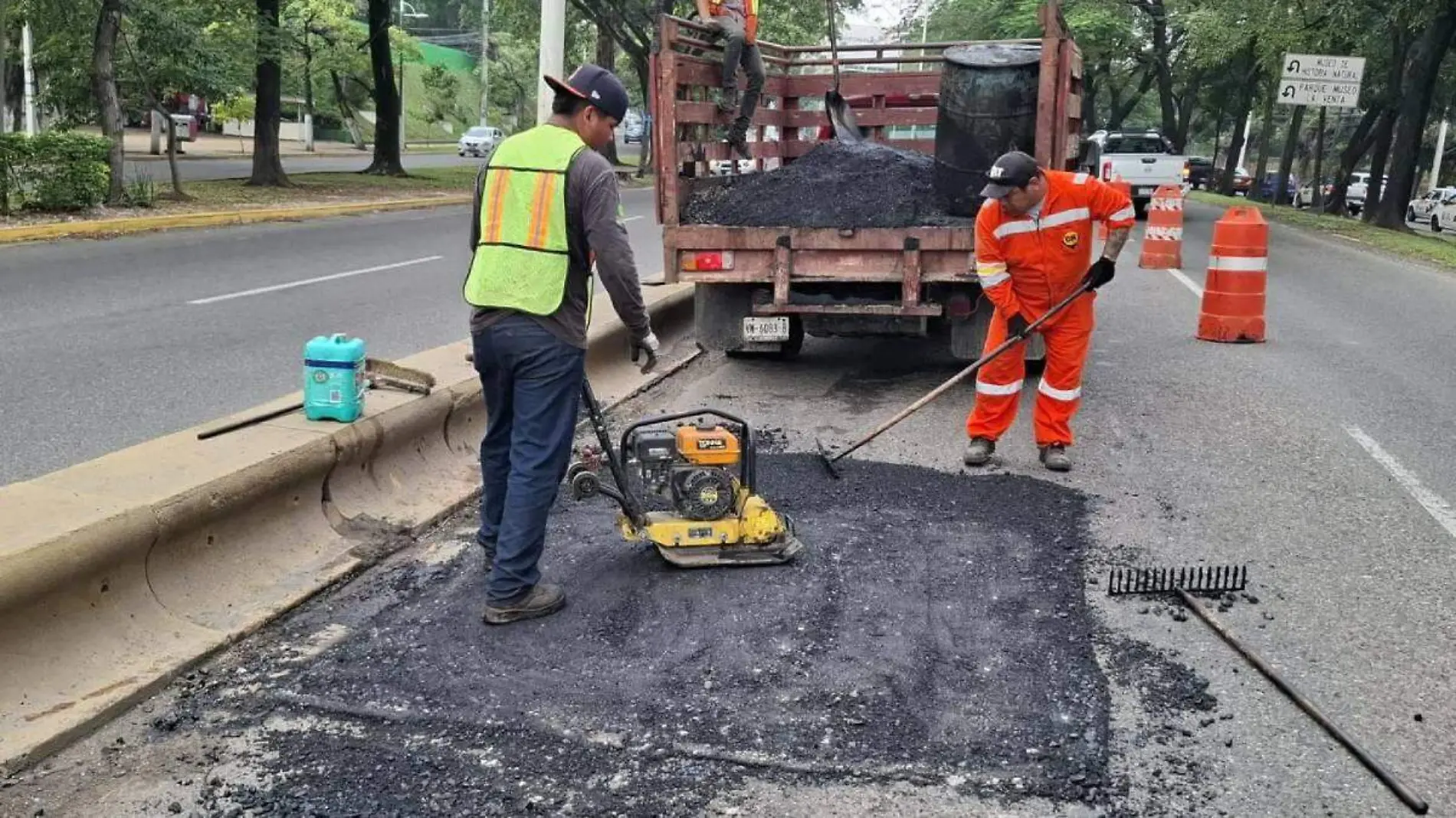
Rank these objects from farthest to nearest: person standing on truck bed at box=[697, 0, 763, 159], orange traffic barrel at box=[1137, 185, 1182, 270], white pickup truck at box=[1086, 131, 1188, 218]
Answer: white pickup truck at box=[1086, 131, 1188, 218]
orange traffic barrel at box=[1137, 185, 1182, 270]
person standing on truck bed at box=[697, 0, 763, 159]

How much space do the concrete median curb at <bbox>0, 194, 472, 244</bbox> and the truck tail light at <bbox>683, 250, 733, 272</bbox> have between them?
32.3ft

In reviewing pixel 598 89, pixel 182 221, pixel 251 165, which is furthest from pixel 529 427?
pixel 251 165

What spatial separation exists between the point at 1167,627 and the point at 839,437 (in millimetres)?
2910

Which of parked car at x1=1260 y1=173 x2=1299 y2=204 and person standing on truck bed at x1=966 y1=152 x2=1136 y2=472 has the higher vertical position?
parked car at x1=1260 y1=173 x2=1299 y2=204

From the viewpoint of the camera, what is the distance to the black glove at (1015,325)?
6.43 metres

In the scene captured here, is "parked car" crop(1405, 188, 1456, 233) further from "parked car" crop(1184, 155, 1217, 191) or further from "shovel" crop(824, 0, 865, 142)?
"shovel" crop(824, 0, 865, 142)

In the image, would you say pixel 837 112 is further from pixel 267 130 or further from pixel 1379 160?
pixel 1379 160

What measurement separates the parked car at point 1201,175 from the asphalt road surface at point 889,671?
40445 millimetres

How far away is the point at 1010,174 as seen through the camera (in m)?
5.95

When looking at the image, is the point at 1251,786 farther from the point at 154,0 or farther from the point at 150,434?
the point at 154,0

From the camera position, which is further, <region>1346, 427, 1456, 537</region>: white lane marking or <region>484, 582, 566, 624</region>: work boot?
<region>1346, 427, 1456, 537</region>: white lane marking

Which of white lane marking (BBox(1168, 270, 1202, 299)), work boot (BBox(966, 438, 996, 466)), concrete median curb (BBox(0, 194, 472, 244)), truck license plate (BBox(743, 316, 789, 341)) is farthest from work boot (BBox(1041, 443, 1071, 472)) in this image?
concrete median curb (BBox(0, 194, 472, 244))

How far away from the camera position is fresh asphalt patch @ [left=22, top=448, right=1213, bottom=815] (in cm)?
314

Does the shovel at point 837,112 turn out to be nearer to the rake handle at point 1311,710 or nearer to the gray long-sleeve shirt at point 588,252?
the gray long-sleeve shirt at point 588,252
